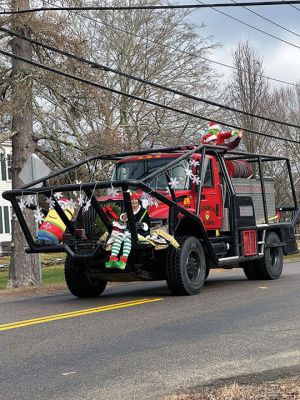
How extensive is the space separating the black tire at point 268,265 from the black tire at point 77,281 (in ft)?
12.0

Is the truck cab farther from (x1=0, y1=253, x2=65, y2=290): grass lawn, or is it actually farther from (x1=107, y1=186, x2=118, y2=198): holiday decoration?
(x1=0, y1=253, x2=65, y2=290): grass lawn

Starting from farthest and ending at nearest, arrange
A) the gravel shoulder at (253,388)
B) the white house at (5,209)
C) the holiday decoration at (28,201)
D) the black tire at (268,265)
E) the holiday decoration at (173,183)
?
the white house at (5,209)
the black tire at (268,265)
the holiday decoration at (173,183)
the holiday decoration at (28,201)
the gravel shoulder at (253,388)

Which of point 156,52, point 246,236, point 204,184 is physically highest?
point 156,52

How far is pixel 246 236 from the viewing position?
12.9m

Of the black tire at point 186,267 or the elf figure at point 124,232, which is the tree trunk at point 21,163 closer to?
the black tire at point 186,267

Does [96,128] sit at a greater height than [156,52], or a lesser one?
lesser

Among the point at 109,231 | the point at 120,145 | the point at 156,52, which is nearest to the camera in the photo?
the point at 109,231

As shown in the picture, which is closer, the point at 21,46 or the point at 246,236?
the point at 246,236

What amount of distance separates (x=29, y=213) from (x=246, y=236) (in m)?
7.16

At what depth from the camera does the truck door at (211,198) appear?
12.1m

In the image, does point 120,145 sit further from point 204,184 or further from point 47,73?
point 204,184

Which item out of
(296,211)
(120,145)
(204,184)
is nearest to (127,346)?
(204,184)

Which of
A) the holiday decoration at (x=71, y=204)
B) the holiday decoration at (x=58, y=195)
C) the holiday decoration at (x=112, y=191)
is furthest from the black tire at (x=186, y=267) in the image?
the holiday decoration at (x=58, y=195)

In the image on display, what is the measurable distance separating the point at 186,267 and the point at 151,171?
2.21 m
